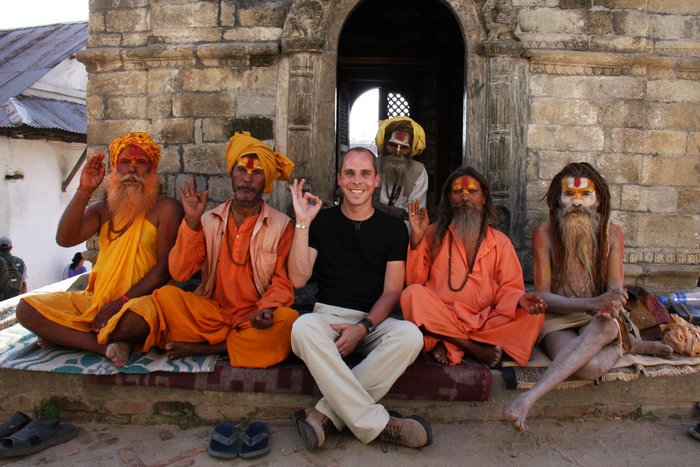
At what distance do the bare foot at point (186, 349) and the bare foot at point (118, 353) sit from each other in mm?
258

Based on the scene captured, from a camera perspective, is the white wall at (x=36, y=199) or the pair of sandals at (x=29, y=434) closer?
the pair of sandals at (x=29, y=434)

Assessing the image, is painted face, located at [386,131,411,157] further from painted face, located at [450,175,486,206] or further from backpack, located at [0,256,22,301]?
backpack, located at [0,256,22,301]

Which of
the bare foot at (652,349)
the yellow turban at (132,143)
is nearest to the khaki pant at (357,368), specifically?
the bare foot at (652,349)

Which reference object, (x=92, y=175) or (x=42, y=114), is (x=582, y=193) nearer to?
(x=92, y=175)

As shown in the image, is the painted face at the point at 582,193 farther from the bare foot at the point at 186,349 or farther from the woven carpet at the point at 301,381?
the bare foot at the point at 186,349

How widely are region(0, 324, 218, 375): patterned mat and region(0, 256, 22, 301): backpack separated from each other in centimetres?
586

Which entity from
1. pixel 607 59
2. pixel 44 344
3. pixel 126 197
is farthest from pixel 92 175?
pixel 607 59

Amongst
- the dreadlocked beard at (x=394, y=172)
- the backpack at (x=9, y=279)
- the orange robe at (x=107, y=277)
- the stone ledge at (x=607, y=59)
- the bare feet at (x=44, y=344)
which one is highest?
the stone ledge at (x=607, y=59)

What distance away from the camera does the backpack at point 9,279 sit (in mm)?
9055

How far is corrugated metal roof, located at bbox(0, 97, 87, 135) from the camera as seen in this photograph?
11.6m

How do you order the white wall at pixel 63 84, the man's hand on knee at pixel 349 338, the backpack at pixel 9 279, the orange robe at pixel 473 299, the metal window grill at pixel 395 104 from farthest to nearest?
the white wall at pixel 63 84 → the metal window grill at pixel 395 104 → the backpack at pixel 9 279 → the orange robe at pixel 473 299 → the man's hand on knee at pixel 349 338

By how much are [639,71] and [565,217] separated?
7.12ft

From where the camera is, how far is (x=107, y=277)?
4.09 m

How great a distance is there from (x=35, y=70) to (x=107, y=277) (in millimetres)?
11442
